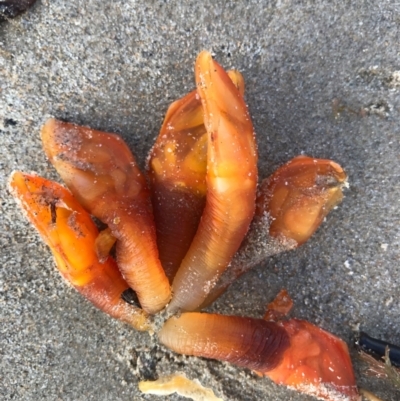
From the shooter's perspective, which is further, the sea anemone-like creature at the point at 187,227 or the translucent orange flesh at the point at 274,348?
the translucent orange flesh at the point at 274,348

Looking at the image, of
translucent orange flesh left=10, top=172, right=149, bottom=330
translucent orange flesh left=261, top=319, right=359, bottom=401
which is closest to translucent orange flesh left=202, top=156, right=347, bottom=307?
translucent orange flesh left=261, top=319, right=359, bottom=401

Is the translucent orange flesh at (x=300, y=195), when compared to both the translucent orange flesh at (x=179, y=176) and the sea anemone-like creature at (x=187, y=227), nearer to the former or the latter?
the sea anemone-like creature at (x=187, y=227)

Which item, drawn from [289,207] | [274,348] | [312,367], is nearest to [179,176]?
[289,207]

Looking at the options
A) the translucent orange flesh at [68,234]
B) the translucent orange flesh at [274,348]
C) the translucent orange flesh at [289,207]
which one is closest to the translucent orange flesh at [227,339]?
the translucent orange flesh at [274,348]

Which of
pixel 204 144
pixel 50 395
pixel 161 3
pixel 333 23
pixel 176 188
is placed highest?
pixel 161 3

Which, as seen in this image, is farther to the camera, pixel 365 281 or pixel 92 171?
pixel 365 281

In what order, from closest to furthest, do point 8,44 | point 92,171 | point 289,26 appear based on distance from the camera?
point 92,171, point 8,44, point 289,26

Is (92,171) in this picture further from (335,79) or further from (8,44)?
(335,79)

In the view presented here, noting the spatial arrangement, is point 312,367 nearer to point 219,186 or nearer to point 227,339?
point 227,339

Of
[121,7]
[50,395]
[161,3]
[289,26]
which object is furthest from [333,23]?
[50,395]

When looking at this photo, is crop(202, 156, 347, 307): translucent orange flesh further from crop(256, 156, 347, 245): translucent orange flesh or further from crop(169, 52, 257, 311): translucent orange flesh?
crop(169, 52, 257, 311): translucent orange flesh
